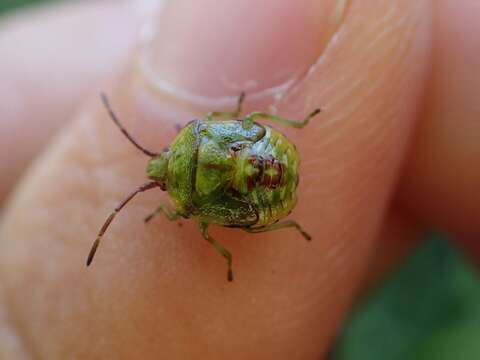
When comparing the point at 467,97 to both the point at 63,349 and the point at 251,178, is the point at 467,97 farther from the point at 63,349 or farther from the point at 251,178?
the point at 63,349

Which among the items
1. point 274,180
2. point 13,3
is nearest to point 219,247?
point 274,180

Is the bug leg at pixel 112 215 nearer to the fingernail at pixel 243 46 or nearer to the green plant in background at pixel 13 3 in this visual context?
the fingernail at pixel 243 46

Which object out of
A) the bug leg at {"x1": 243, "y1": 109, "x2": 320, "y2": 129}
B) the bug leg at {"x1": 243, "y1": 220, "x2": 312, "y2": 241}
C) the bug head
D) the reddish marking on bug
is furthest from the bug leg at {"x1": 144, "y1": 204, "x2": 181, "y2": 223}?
the bug leg at {"x1": 243, "y1": 109, "x2": 320, "y2": 129}

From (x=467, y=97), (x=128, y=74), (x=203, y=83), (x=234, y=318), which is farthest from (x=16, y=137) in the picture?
(x=467, y=97)

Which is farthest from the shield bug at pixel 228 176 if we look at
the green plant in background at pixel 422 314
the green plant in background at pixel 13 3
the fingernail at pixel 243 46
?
the green plant in background at pixel 13 3

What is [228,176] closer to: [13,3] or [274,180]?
[274,180]
